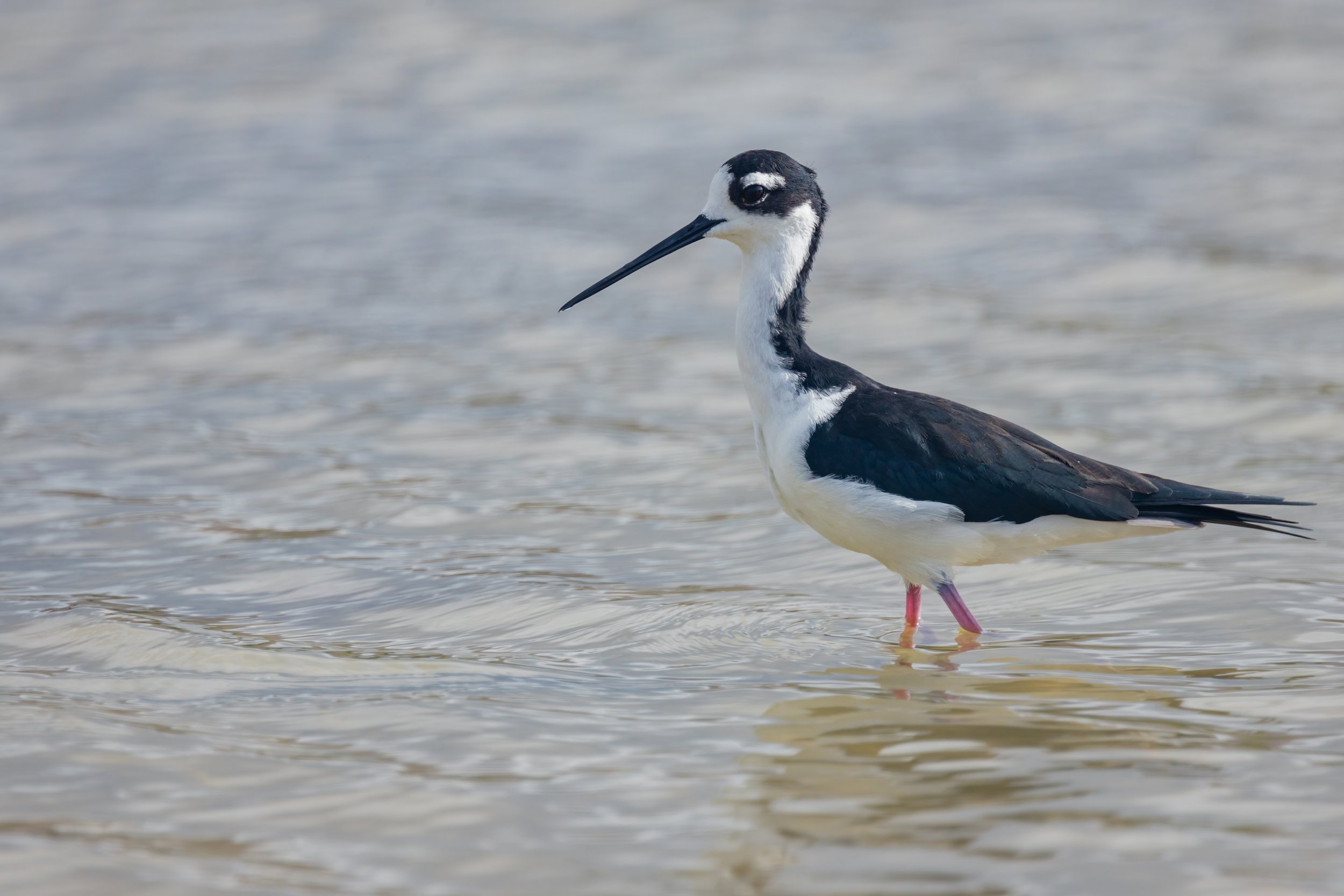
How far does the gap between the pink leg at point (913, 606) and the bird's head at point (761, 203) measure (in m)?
1.50

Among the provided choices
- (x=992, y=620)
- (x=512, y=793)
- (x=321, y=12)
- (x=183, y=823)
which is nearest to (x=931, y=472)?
(x=992, y=620)

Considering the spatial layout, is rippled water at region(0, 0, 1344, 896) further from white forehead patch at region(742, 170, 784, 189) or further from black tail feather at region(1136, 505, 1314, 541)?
white forehead patch at region(742, 170, 784, 189)

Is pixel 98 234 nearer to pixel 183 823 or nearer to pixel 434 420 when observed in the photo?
pixel 434 420

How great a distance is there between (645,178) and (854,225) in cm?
224

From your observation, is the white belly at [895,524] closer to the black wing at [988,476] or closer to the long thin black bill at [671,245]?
the black wing at [988,476]

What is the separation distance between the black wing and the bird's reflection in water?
1.90ft

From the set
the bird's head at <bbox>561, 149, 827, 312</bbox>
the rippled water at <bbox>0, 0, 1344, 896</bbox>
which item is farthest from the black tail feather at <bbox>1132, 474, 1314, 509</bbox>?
the bird's head at <bbox>561, 149, 827, 312</bbox>

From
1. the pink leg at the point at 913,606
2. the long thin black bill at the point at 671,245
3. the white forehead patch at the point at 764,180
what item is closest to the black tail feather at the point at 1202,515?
the pink leg at the point at 913,606

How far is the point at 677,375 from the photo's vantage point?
33.5 feet

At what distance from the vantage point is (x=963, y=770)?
4523mm

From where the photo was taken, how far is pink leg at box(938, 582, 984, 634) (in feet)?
19.5

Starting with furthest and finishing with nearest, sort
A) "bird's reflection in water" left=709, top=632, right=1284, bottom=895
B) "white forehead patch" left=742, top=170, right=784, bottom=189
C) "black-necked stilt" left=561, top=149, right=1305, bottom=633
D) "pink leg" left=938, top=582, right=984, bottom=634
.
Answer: "white forehead patch" left=742, top=170, right=784, bottom=189, "pink leg" left=938, top=582, right=984, bottom=634, "black-necked stilt" left=561, top=149, right=1305, bottom=633, "bird's reflection in water" left=709, top=632, right=1284, bottom=895

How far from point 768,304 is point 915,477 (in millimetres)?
975

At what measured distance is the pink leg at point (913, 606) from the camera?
6191mm
